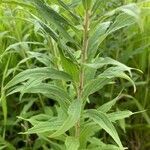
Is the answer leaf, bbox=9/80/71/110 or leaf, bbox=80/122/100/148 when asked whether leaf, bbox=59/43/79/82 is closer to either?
leaf, bbox=9/80/71/110

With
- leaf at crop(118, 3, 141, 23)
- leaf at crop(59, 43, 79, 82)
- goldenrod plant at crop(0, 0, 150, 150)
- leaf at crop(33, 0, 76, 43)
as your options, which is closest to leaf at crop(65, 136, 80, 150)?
goldenrod plant at crop(0, 0, 150, 150)

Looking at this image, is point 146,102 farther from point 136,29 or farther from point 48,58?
point 48,58

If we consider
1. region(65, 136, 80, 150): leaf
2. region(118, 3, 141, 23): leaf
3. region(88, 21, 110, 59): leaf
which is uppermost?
region(118, 3, 141, 23): leaf

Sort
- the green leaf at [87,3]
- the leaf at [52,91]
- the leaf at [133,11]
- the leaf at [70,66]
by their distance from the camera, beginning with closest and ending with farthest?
the leaf at [133,11] → the green leaf at [87,3] → the leaf at [70,66] → the leaf at [52,91]

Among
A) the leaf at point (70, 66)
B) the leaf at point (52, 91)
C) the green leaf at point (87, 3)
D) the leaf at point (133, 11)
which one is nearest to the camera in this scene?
the leaf at point (133, 11)

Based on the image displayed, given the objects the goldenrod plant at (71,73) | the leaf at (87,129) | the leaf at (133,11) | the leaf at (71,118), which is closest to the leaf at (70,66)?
the goldenrod plant at (71,73)

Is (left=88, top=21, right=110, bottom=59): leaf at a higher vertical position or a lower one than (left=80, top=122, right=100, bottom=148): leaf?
higher

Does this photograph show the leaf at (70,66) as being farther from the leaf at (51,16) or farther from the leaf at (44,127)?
the leaf at (44,127)
